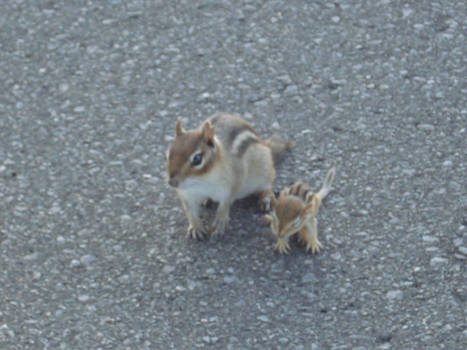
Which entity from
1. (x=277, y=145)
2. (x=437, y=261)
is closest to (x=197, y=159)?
(x=277, y=145)

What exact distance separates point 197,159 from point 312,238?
0.77 meters

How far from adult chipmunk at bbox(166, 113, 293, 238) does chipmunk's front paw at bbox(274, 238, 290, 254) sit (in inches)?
10.2

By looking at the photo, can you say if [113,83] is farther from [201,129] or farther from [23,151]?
[201,129]

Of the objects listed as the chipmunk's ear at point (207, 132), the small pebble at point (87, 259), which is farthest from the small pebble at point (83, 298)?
the chipmunk's ear at point (207, 132)

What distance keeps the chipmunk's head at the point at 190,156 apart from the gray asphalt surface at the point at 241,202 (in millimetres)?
519

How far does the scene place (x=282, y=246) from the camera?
15.3ft

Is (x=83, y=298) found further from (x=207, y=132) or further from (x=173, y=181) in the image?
(x=207, y=132)

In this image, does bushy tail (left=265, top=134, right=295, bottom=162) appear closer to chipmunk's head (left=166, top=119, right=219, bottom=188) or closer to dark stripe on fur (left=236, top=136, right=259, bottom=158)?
dark stripe on fur (left=236, top=136, right=259, bottom=158)

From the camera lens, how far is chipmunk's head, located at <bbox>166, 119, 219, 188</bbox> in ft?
14.3

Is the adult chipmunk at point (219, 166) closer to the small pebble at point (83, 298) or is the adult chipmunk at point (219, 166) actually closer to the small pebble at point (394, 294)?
the small pebble at point (83, 298)

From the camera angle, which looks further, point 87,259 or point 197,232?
point 197,232

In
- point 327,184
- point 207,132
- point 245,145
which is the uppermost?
point 207,132

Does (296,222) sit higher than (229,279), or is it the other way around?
(296,222)

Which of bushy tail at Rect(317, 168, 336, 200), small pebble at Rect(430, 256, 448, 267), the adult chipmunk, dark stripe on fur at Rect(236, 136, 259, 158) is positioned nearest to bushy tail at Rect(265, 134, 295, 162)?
the adult chipmunk
